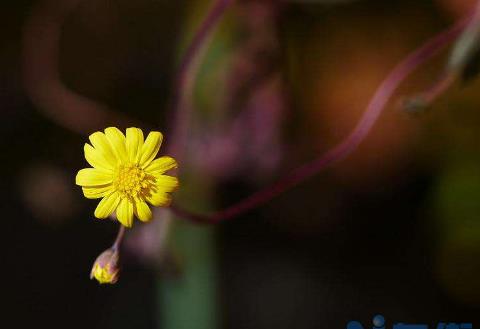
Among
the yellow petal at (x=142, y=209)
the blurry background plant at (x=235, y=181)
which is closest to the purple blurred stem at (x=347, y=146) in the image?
the blurry background plant at (x=235, y=181)

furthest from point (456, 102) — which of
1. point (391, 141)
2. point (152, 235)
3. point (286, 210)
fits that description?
point (152, 235)

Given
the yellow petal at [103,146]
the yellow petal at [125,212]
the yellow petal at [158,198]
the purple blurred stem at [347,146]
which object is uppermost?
the purple blurred stem at [347,146]

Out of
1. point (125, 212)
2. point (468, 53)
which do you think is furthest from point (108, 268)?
point (468, 53)

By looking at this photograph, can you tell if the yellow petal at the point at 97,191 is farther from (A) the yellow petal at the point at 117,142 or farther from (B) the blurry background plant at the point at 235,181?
(B) the blurry background plant at the point at 235,181

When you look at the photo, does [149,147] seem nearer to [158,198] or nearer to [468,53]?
[158,198]

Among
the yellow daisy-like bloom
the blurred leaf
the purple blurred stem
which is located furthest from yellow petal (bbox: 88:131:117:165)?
the blurred leaf

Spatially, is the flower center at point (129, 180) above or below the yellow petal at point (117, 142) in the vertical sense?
below

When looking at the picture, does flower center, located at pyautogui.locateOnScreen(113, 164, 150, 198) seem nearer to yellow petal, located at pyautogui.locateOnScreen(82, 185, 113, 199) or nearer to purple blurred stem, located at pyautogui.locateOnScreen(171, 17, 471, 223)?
yellow petal, located at pyautogui.locateOnScreen(82, 185, 113, 199)
